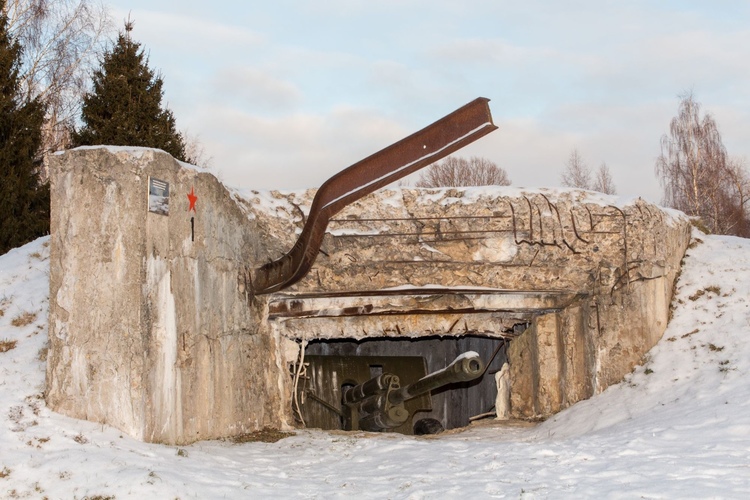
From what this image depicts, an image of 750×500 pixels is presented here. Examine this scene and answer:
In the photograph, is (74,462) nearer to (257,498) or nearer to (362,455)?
(257,498)

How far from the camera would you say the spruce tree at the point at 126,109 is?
14.4 meters

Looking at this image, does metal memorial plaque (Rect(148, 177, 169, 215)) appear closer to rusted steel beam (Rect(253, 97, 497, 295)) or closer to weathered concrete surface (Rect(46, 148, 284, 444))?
weathered concrete surface (Rect(46, 148, 284, 444))

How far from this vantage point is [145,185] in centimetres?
631

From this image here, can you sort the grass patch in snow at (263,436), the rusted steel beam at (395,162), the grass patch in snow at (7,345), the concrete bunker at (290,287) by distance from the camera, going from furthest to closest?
the grass patch in snow at (263,436), the grass patch in snow at (7,345), the concrete bunker at (290,287), the rusted steel beam at (395,162)

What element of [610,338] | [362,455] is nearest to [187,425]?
[362,455]

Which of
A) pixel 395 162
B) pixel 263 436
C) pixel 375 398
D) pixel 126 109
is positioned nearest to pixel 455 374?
pixel 263 436

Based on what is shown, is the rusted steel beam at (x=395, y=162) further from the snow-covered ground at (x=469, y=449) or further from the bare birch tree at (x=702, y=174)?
the bare birch tree at (x=702, y=174)

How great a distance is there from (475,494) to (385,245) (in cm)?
331

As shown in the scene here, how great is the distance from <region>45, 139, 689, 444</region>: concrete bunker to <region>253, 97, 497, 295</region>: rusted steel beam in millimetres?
940

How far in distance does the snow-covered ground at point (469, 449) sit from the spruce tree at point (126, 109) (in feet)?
20.5

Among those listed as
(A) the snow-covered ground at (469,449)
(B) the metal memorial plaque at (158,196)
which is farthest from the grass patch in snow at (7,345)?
(B) the metal memorial plaque at (158,196)

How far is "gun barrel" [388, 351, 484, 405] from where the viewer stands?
8508 millimetres

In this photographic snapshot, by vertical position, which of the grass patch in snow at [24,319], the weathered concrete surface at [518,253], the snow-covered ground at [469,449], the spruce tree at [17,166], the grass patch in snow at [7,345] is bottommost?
the snow-covered ground at [469,449]

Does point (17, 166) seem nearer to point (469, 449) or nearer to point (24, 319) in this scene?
point (24, 319)
